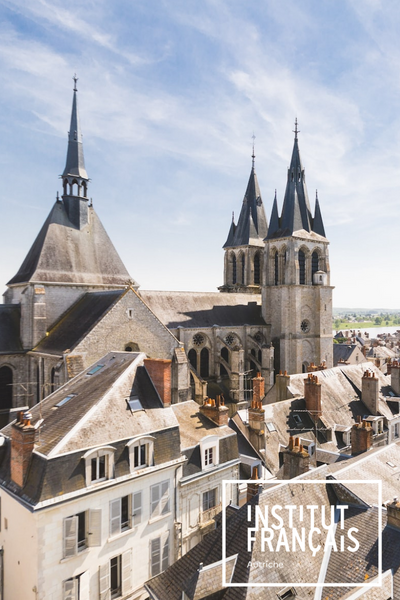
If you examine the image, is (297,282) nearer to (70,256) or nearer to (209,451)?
(70,256)

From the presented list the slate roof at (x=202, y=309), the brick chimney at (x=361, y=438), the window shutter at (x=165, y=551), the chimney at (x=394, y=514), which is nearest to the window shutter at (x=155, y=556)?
the window shutter at (x=165, y=551)

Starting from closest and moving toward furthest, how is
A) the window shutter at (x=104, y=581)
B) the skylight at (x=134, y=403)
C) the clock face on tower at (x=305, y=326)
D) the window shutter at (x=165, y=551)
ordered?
the window shutter at (x=104, y=581) < the window shutter at (x=165, y=551) < the skylight at (x=134, y=403) < the clock face on tower at (x=305, y=326)

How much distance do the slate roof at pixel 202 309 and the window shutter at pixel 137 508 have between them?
17.9m

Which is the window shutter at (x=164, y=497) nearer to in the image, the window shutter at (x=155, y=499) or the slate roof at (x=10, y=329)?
the window shutter at (x=155, y=499)

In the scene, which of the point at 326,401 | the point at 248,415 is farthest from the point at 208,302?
the point at 248,415

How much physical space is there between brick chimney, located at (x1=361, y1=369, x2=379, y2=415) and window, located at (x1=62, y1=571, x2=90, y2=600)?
15.7 m

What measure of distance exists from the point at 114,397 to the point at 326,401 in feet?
38.7

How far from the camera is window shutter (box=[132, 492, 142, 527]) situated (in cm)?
1079

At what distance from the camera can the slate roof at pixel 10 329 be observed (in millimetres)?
21422

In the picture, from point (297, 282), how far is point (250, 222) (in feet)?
34.7

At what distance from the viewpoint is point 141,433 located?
11273mm

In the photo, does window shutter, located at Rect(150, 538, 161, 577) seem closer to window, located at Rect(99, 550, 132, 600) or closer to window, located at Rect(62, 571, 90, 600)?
window, located at Rect(99, 550, 132, 600)

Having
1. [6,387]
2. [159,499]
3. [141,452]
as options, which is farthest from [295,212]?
[159,499]

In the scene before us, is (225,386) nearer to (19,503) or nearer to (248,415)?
(248,415)
